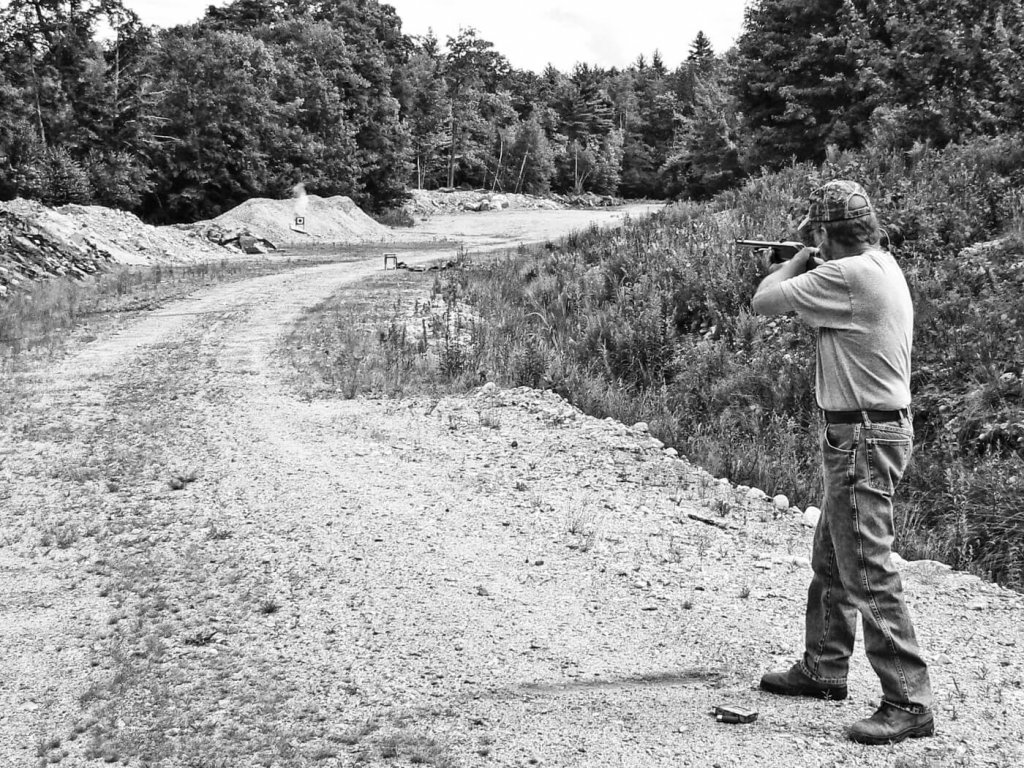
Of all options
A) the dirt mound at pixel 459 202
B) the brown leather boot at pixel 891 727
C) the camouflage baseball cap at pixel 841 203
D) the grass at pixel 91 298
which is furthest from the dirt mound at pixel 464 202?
the brown leather boot at pixel 891 727

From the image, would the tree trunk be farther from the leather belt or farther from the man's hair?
the leather belt

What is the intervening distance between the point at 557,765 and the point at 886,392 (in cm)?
199

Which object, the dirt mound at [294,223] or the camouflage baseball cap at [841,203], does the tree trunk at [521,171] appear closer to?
the dirt mound at [294,223]

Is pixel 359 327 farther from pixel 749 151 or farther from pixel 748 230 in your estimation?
pixel 749 151

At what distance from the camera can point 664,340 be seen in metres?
11.8

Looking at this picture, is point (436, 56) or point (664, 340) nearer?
point (664, 340)

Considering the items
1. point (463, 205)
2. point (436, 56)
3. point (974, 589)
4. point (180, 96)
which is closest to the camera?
point (974, 589)

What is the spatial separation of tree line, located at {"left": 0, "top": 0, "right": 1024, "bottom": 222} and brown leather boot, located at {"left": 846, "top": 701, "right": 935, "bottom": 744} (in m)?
12.4

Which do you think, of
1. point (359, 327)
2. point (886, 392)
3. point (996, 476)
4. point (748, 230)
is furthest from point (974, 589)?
point (359, 327)

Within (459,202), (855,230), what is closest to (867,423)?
(855,230)

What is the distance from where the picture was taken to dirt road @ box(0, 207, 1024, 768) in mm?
3961

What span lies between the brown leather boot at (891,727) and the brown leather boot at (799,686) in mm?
361

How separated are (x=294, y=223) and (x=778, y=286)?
38.4m

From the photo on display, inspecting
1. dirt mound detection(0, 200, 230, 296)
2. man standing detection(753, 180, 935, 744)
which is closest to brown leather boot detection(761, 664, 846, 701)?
man standing detection(753, 180, 935, 744)
